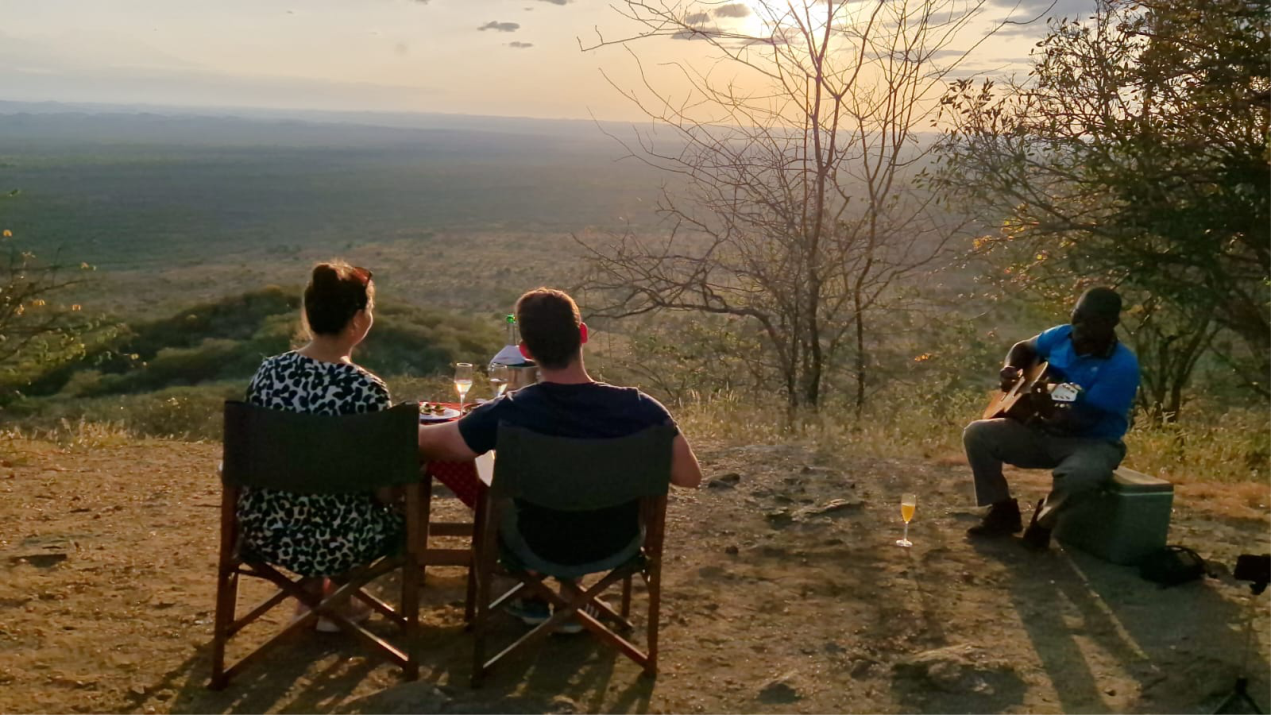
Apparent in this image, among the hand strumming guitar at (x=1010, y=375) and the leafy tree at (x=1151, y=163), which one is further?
the leafy tree at (x=1151, y=163)

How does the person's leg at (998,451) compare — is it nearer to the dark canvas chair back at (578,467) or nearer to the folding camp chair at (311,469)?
the dark canvas chair back at (578,467)

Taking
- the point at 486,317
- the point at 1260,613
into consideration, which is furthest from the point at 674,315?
the point at 486,317

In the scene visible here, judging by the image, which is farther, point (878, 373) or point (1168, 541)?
point (878, 373)

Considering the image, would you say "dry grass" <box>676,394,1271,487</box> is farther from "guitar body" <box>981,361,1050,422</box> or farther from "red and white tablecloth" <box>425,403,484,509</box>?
"red and white tablecloth" <box>425,403,484,509</box>

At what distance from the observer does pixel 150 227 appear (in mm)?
63062

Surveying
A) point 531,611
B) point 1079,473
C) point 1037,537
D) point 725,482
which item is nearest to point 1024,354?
point 1079,473

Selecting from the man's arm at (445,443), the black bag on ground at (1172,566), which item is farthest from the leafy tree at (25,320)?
the black bag on ground at (1172,566)

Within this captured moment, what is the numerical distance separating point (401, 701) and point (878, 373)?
875cm

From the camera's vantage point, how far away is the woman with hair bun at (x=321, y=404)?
314 centimetres

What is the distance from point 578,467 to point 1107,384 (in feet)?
8.68

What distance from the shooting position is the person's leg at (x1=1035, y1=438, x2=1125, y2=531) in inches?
172

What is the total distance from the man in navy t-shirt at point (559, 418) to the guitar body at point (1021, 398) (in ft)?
7.06

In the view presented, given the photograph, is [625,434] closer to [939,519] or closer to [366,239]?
[939,519]

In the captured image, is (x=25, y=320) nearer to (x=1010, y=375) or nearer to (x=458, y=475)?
(x=458, y=475)
